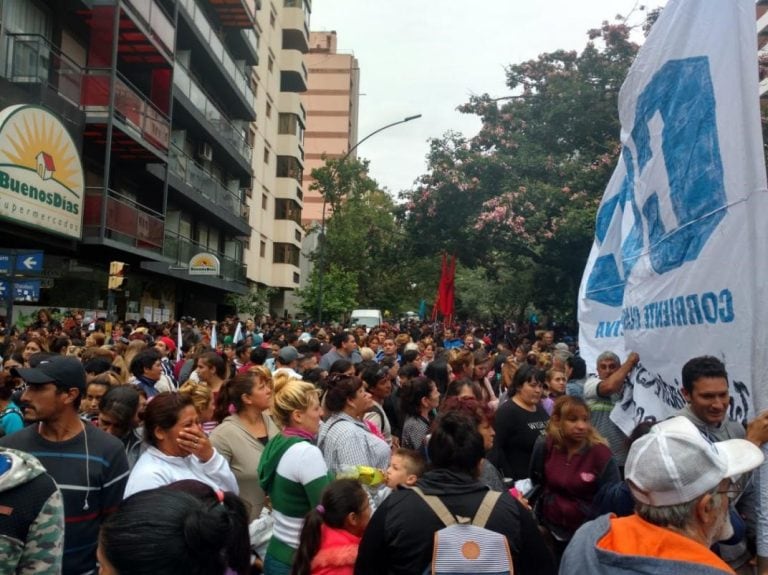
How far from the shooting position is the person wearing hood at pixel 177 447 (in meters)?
3.55

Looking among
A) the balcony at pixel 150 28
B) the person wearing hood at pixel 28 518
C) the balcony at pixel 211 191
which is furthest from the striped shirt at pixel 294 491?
the balcony at pixel 211 191

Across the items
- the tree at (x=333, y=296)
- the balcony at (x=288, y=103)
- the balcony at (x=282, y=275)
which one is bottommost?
the tree at (x=333, y=296)

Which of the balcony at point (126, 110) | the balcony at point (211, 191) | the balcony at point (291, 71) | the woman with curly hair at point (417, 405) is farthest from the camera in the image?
the balcony at point (291, 71)

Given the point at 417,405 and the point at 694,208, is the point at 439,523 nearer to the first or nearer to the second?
the point at 694,208

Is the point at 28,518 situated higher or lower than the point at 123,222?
lower

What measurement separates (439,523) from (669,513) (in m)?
1.01

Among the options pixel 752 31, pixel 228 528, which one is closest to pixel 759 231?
pixel 752 31

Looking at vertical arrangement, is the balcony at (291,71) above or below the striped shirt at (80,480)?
above

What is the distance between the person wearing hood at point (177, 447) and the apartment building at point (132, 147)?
22.6 ft

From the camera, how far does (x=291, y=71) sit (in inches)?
1770

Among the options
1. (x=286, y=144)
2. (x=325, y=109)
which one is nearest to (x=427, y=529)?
(x=286, y=144)

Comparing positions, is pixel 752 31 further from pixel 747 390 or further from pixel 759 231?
pixel 747 390

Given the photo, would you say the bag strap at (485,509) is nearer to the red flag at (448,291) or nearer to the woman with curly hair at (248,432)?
the woman with curly hair at (248,432)

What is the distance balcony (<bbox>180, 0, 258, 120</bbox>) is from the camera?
26.5 metres
